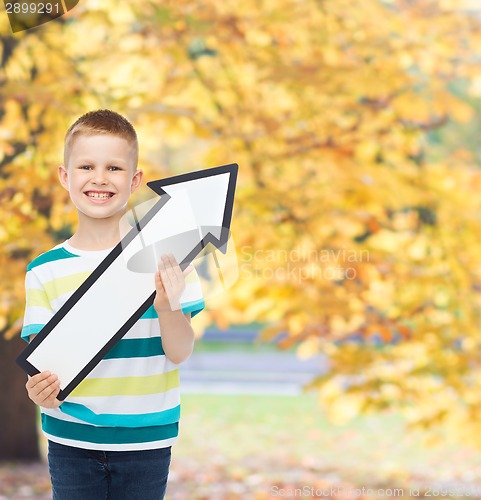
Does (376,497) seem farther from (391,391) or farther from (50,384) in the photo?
(50,384)

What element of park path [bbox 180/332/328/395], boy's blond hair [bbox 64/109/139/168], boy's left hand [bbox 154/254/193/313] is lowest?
park path [bbox 180/332/328/395]

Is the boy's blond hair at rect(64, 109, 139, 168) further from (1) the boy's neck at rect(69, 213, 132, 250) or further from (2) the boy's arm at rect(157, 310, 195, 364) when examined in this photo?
(2) the boy's arm at rect(157, 310, 195, 364)

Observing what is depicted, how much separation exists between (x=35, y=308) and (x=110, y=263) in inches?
8.6

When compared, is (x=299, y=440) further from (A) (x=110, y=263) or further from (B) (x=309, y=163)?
(A) (x=110, y=263)

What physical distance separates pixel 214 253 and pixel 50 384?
1.37 ft

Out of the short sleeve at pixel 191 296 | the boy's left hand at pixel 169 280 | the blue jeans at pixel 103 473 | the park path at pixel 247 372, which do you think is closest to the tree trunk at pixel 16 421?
the blue jeans at pixel 103 473

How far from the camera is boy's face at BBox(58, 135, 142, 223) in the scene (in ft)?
5.40

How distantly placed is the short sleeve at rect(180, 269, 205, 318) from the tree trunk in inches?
204

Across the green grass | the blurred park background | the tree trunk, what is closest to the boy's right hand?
the blurred park background

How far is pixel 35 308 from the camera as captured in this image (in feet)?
5.38

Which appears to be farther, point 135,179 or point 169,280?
point 135,179

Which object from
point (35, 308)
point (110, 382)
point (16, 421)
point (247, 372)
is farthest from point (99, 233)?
point (247, 372)

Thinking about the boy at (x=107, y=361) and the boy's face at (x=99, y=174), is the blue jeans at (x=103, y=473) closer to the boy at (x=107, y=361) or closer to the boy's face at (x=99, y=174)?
the boy at (x=107, y=361)

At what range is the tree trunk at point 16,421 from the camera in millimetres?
6516
